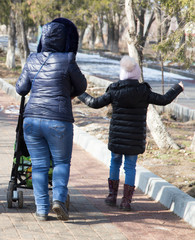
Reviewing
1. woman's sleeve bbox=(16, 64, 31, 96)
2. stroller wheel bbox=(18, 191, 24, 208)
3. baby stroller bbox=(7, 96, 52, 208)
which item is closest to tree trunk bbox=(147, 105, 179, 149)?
baby stroller bbox=(7, 96, 52, 208)

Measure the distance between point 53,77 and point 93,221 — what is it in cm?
147

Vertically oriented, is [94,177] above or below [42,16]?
below

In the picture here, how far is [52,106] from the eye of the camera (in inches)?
182

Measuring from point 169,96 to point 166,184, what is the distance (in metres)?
1.19

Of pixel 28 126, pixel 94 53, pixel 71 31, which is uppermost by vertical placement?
pixel 71 31

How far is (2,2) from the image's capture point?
30.6m

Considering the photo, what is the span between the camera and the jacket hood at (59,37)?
4.70m

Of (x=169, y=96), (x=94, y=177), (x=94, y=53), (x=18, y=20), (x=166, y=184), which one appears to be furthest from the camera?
(x=94, y=53)

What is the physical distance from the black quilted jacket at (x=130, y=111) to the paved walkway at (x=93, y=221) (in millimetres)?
689

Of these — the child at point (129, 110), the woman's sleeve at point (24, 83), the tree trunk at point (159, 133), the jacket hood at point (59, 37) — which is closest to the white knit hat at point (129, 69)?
the child at point (129, 110)

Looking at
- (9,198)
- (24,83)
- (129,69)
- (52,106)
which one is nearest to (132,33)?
(129,69)

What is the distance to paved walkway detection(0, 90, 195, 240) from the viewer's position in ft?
15.0

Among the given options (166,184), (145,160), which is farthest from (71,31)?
(145,160)

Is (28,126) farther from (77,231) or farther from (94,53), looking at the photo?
(94,53)
